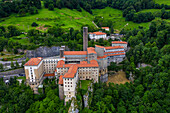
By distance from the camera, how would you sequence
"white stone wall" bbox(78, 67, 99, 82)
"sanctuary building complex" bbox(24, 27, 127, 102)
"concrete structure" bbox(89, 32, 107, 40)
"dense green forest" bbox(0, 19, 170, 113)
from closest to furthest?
"sanctuary building complex" bbox(24, 27, 127, 102), "dense green forest" bbox(0, 19, 170, 113), "white stone wall" bbox(78, 67, 99, 82), "concrete structure" bbox(89, 32, 107, 40)

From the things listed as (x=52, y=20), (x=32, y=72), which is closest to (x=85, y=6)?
(x=52, y=20)

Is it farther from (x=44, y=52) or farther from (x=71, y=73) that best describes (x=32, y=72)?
(x=44, y=52)

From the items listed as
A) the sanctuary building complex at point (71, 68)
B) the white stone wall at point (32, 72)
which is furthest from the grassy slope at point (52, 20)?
the white stone wall at point (32, 72)

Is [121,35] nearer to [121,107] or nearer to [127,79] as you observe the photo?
[127,79]

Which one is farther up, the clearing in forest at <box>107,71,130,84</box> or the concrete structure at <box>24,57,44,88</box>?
the concrete structure at <box>24,57,44,88</box>

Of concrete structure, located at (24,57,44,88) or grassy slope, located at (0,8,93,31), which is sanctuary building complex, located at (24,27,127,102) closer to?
concrete structure, located at (24,57,44,88)

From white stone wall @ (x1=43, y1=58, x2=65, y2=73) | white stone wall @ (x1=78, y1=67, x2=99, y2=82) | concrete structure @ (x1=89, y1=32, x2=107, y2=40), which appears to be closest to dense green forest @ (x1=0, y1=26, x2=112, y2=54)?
concrete structure @ (x1=89, y1=32, x2=107, y2=40)

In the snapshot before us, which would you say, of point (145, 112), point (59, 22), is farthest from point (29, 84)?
point (59, 22)
